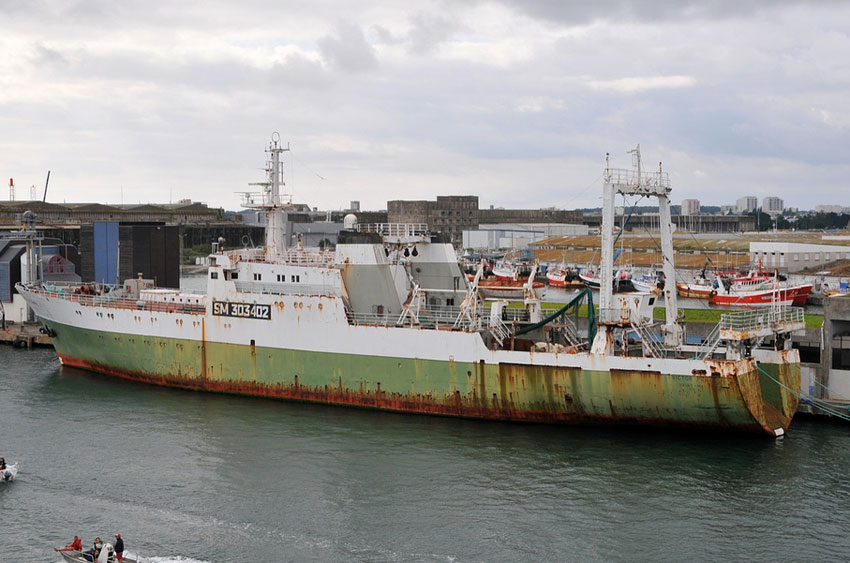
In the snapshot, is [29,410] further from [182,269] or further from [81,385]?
[182,269]

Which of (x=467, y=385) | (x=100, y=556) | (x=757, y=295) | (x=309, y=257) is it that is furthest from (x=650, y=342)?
(x=757, y=295)

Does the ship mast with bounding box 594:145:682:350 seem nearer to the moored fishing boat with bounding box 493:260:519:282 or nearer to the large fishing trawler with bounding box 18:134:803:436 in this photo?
the large fishing trawler with bounding box 18:134:803:436

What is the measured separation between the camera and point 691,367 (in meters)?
23.3

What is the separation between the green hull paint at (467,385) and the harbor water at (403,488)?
528mm

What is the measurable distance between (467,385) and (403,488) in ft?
18.7

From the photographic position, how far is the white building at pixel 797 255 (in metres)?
69.9

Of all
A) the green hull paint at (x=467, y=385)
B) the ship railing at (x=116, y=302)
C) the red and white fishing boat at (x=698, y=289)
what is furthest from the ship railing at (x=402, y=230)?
the red and white fishing boat at (x=698, y=289)

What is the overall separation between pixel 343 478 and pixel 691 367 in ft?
31.9

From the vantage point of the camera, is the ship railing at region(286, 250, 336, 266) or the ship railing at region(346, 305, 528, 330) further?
the ship railing at region(286, 250, 336, 266)

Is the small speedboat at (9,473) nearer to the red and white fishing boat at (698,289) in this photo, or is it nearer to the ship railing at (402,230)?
the ship railing at (402,230)

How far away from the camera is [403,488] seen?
68.3 feet

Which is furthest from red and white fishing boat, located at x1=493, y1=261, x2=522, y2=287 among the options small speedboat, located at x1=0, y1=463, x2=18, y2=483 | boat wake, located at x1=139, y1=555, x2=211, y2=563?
boat wake, located at x1=139, y1=555, x2=211, y2=563

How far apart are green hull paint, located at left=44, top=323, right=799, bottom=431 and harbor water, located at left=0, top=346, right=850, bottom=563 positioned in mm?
528

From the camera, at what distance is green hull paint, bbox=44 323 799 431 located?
23.8 meters
